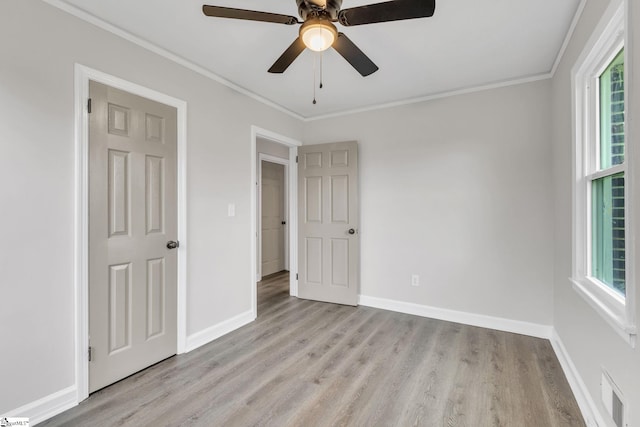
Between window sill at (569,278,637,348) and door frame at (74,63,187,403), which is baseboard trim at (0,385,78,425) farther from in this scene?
window sill at (569,278,637,348)

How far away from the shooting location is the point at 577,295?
2020 millimetres

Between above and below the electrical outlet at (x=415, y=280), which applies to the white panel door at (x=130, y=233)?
above

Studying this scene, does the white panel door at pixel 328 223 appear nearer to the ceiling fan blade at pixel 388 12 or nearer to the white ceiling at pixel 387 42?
the white ceiling at pixel 387 42

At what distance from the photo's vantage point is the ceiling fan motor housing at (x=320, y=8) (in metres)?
1.43

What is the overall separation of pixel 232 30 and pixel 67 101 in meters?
1.17

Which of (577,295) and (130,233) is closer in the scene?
(577,295)

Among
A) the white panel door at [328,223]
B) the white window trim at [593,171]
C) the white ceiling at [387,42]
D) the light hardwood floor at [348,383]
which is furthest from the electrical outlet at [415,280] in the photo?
the white ceiling at [387,42]

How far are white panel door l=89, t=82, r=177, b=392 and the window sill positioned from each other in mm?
2800

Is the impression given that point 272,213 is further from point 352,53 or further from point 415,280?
point 352,53

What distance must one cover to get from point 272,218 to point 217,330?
9.91 feet

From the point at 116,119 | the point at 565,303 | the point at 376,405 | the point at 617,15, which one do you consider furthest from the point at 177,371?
the point at 617,15

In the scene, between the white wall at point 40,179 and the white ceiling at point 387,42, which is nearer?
the white wall at point 40,179

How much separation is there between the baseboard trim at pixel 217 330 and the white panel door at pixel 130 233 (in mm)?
164

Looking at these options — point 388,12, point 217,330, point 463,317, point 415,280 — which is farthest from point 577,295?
point 217,330
